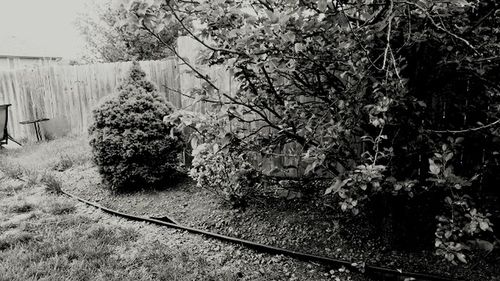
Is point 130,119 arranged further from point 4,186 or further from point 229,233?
point 4,186

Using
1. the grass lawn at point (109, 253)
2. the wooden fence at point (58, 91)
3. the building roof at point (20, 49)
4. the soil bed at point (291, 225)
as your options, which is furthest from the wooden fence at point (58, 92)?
the building roof at point (20, 49)

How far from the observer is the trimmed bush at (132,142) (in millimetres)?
4598

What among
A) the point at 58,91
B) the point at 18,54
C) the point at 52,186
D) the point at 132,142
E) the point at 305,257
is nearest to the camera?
the point at 305,257

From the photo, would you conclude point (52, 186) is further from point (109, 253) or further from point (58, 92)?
point (58, 92)

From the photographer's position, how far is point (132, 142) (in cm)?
459

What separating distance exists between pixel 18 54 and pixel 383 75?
95.8 feet

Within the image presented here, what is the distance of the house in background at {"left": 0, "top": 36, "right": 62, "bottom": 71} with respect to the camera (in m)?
25.0

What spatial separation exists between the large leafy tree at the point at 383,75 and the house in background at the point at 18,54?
2582cm

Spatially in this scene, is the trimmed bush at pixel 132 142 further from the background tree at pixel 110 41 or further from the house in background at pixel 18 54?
the house in background at pixel 18 54

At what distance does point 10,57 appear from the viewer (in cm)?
2522

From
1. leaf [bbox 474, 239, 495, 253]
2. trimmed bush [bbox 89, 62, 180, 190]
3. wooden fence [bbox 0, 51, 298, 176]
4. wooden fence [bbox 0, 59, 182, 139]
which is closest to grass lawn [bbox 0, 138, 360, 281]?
trimmed bush [bbox 89, 62, 180, 190]

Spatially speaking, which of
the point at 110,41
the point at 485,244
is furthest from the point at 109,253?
the point at 110,41

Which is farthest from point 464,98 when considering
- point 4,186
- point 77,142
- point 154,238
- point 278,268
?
point 77,142

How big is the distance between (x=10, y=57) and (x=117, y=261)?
28.0 m
